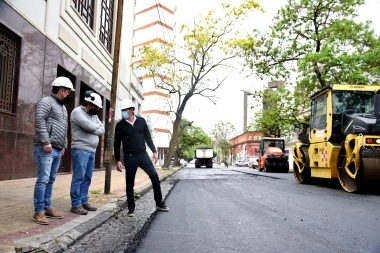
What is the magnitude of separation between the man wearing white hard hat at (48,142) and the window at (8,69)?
491 centimetres

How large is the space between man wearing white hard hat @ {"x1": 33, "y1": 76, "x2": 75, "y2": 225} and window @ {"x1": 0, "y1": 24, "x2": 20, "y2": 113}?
193 inches

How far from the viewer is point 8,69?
31.2ft

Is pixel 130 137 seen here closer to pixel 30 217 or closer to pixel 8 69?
pixel 30 217

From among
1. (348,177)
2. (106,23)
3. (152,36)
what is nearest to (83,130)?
(348,177)

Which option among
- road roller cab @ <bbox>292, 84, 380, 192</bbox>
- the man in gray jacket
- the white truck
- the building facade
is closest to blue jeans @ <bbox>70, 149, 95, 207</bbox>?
the man in gray jacket

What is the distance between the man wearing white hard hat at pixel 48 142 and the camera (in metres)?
4.72

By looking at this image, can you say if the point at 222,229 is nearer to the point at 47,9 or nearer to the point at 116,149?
the point at 116,149

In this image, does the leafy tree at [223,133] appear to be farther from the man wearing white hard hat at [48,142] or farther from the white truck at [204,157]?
the man wearing white hard hat at [48,142]

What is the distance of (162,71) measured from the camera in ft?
87.1

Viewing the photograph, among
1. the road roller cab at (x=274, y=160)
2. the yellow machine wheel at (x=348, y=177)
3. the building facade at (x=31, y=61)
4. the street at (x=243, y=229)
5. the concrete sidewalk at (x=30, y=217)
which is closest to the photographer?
the concrete sidewalk at (x=30, y=217)

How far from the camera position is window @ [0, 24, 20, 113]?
30.3ft


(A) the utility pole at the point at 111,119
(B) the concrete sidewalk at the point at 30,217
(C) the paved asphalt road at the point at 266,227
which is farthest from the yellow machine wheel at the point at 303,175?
(B) the concrete sidewalk at the point at 30,217

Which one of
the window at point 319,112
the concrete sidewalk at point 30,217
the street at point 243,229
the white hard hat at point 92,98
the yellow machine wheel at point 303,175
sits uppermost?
the window at point 319,112

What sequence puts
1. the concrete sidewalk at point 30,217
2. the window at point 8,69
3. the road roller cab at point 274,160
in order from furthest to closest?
the road roller cab at point 274,160 → the window at point 8,69 → the concrete sidewalk at point 30,217
